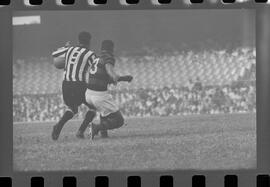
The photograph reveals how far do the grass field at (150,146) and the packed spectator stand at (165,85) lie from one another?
6 centimetres

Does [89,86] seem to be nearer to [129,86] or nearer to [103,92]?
[103,92]

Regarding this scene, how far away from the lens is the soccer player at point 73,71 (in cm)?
888

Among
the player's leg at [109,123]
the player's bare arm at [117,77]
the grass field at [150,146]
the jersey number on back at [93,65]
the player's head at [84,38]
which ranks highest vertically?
the player's head at [84,38]

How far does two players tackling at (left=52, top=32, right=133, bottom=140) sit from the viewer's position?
8898mm

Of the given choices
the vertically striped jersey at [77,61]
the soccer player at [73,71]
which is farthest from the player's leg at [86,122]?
the vertically striped jersey at [77,61]

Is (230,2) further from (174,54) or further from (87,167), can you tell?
(87,167)

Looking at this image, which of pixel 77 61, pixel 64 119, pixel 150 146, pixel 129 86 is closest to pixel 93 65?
pixel 77 61

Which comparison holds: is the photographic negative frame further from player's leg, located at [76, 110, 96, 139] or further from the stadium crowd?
player's leg, located at [76, 110, 96, 139]

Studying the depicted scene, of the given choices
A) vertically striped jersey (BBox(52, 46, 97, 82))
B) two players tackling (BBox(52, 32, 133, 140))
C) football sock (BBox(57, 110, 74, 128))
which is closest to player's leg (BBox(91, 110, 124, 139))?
two players tackling (BBox(52, 32, 133, 140))

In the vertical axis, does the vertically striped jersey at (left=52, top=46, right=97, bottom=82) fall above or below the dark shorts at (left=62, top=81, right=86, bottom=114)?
above

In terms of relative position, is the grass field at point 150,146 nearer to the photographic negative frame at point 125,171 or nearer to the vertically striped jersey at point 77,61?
the photographic negative frame at point 125,171

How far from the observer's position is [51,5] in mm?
8883

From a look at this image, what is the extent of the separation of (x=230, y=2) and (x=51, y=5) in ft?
3.08

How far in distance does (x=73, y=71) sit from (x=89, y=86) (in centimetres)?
12
